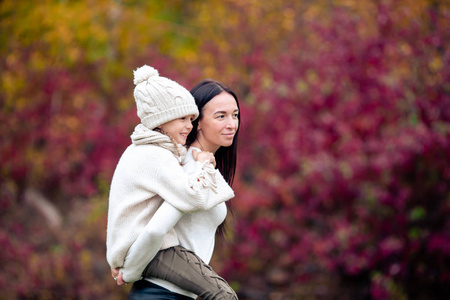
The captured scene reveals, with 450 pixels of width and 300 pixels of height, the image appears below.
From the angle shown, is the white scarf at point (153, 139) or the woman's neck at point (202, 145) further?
the woman's neck at point (202, 145)

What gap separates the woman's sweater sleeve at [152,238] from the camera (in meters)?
2.38

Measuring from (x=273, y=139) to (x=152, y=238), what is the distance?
487 centimetres

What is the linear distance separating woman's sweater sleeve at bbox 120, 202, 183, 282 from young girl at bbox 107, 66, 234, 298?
0.04 feet

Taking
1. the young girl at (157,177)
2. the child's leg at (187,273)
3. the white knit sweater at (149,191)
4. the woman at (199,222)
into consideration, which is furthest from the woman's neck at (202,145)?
the child's leg at (187,273)

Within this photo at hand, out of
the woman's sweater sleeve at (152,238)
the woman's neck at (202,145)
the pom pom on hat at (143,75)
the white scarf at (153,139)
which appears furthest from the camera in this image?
the woman's neck at (202,145)

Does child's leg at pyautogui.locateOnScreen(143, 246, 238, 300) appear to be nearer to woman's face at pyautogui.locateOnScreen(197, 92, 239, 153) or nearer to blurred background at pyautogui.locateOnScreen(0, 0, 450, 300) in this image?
woman's face at pyautogui.locateOnScreen(197, 92, 239, 153)

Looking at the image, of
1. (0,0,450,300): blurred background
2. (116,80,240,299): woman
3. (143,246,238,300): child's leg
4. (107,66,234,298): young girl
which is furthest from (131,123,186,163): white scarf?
(0,0,450,300): blurred background

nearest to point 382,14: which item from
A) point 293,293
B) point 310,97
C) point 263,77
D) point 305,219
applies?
point 310,97

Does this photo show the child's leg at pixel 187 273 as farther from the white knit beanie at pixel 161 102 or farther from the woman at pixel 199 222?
the white knit beanie at pixel 161 102

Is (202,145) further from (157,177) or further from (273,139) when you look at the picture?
(273,139)

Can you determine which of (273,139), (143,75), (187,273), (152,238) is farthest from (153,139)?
(273,139)

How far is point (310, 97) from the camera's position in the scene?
691cm

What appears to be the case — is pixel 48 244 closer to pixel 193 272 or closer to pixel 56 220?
pixel 56 220

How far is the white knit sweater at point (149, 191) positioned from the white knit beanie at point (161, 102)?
0.44ft
